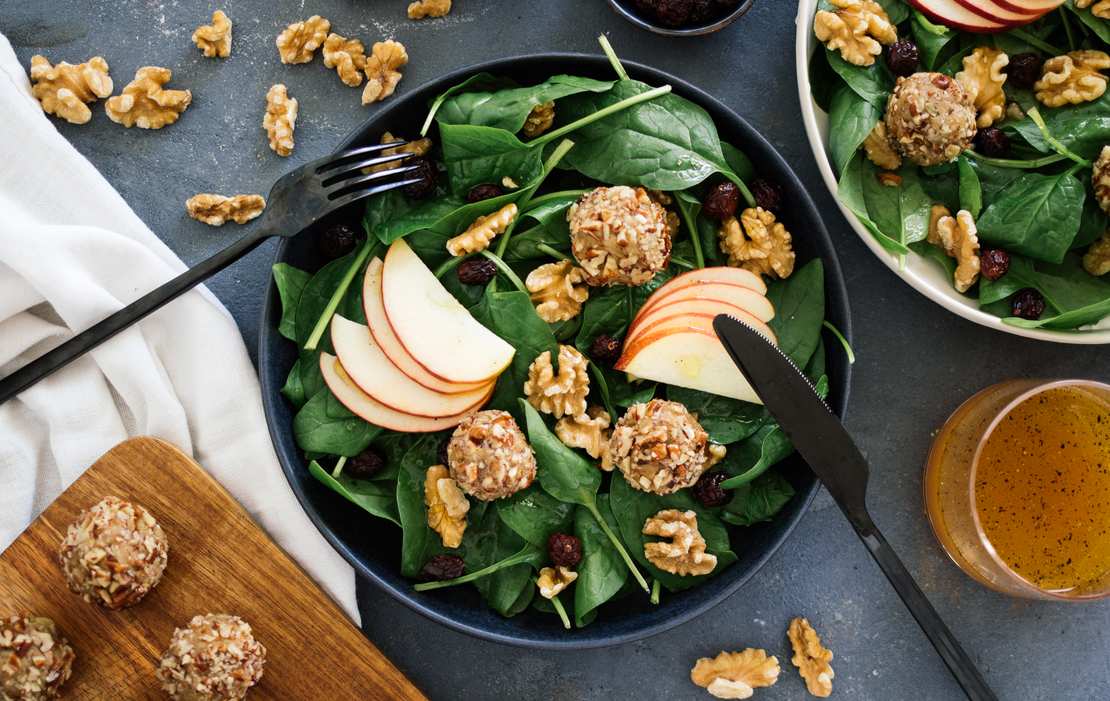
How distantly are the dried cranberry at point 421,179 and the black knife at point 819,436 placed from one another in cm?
76

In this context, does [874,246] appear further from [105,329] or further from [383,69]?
[105,329]

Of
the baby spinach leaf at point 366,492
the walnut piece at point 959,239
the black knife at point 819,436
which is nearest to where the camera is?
the black knife at point 819,436

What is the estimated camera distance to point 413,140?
225 centimetres

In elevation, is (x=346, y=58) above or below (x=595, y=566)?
above

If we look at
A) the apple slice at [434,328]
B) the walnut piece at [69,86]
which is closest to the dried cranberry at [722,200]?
the apple slice at [434,328]

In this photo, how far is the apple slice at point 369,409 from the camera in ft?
7.01

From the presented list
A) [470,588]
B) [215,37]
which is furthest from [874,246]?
[215,37]

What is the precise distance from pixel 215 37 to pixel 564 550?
1555 mm

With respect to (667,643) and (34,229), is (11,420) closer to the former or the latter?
(34,229)

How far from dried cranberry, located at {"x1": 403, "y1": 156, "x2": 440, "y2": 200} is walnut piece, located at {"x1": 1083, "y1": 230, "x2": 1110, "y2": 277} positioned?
5.25 ft

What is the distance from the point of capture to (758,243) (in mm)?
2191

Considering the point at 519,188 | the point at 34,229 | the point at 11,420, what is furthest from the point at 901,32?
the point at 11,420

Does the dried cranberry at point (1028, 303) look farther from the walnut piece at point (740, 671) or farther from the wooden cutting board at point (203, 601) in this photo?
the wooden cutting board at point (203, 601)

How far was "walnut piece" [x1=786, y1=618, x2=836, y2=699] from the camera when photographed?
2393mm
